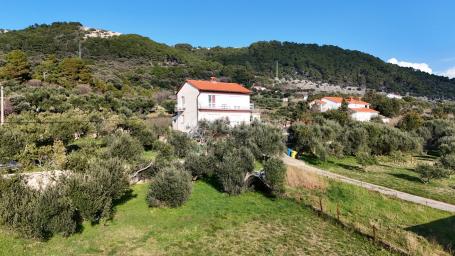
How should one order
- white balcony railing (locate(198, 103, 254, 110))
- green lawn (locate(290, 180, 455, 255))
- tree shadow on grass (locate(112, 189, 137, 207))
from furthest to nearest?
1. white balcony railing (locate(198, 103, 254, 110))
2. tree shadow on grass (locate(112, 189, 137, 207))
3. green lawn (locate(290, 180, 455, 255))

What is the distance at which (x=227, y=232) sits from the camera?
56.1 feet

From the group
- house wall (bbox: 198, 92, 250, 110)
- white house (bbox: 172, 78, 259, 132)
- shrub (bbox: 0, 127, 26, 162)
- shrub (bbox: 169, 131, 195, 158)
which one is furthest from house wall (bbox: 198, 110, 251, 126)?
shrub (bbox: 0, 127, 26, 162)

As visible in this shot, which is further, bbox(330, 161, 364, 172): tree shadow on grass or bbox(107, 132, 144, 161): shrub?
bbox(330, 161, 364, 172): tree shadow on grass

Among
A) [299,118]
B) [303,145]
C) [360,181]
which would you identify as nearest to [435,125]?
[299,118]

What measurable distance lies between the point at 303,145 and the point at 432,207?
20.3 meters

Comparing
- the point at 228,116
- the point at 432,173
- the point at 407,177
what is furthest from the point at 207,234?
the point at 228,116

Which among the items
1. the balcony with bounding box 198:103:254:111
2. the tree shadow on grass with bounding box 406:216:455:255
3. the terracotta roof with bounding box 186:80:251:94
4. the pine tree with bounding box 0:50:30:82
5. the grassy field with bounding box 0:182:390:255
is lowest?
the tree shadow on grass with bounding box 406:216:455:255

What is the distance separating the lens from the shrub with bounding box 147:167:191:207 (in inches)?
780

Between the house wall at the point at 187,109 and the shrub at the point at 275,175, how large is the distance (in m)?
21.1

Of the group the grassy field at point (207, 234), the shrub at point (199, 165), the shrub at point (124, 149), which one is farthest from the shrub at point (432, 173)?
the shrub at point (124, 149)

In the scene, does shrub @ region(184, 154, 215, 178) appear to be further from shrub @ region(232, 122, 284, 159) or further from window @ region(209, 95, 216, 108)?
window @ region(209, 95, 216, 108)

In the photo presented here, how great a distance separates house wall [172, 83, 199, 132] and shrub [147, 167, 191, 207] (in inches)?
938

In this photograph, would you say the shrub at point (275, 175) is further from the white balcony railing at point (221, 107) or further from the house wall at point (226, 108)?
the white balcony railing at point (221, 107)

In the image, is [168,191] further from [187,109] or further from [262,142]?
[187,109]
